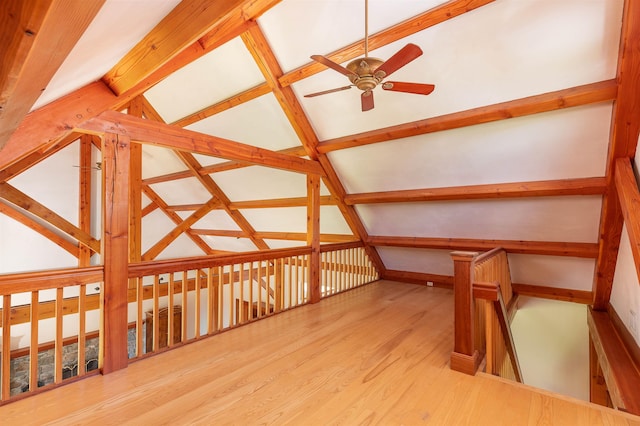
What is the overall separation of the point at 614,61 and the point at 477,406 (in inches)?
114

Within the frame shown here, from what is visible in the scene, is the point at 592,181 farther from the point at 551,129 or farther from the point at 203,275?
the point at 203,275

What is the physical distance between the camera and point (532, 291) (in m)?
4.72

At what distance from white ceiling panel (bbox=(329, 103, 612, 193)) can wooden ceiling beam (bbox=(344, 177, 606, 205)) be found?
7 cm

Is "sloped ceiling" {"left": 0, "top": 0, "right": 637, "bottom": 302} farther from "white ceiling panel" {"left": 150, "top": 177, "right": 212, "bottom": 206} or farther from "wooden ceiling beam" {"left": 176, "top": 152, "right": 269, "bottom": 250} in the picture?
"white ceiling panel" {"left": 150, "top": 177, "right": 212, "bottom": 206}

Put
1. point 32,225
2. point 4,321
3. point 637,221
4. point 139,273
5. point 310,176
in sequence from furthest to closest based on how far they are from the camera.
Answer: point 32,225, point 310,176, point 139,273, point 637,221, point 4,321

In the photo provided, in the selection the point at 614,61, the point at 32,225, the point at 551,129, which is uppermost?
the point at 614,61

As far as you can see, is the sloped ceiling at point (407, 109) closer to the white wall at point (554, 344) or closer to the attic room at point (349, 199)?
the attic room at point (349, 199)

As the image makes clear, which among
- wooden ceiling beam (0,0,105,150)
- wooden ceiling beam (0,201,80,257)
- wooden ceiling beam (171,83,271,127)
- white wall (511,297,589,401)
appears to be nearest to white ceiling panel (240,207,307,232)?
wooden ceiling beam (171,83,271,127)

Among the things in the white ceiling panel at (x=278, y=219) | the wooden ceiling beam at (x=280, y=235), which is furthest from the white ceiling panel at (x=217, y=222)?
the white ceiling panel at (x=278, y=219)

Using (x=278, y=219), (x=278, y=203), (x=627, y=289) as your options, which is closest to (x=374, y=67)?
(x=627, y=289)

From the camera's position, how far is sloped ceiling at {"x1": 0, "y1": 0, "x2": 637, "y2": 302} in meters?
2.04

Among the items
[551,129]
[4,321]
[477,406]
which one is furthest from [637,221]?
[4,321]

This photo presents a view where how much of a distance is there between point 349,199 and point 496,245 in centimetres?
223

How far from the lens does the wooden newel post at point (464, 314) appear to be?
240cm
